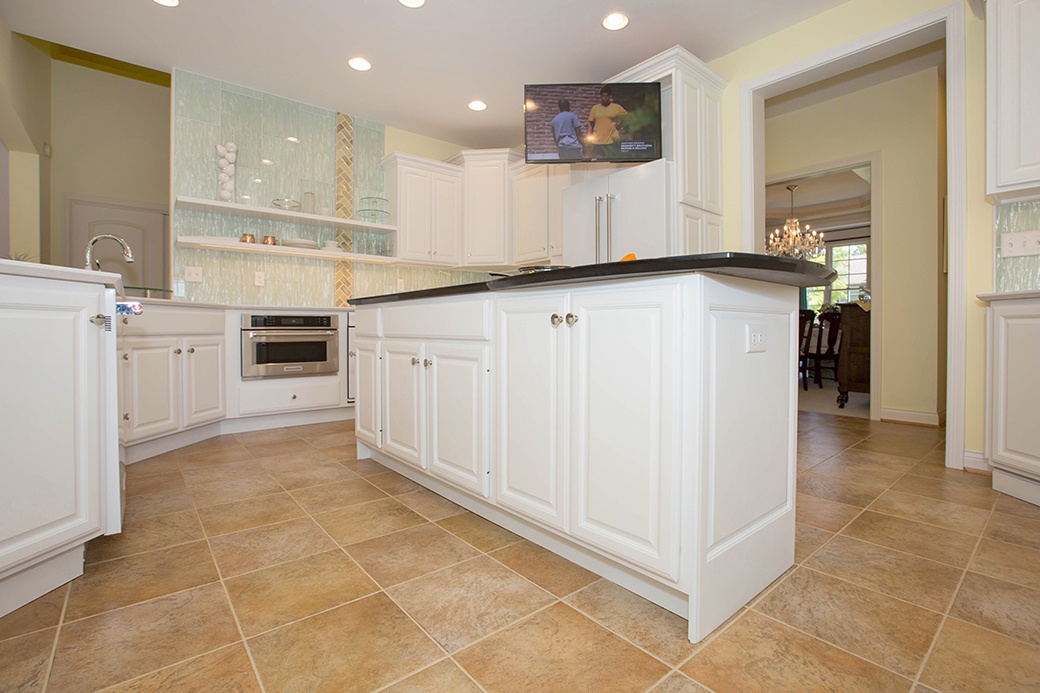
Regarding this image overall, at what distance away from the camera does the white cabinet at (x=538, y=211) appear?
4555 millimetres

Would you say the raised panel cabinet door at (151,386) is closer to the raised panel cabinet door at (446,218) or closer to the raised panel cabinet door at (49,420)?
the raised panel cabinet door at (49,420)

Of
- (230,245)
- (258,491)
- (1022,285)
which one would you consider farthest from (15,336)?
(1022,285)

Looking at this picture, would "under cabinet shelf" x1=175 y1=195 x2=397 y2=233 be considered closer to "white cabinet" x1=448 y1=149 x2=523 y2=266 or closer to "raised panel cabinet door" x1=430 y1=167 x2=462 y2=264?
"raised panel cabinet door" x1=430 y1=167 x2=462 y2=264

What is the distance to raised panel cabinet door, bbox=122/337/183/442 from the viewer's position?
271cm

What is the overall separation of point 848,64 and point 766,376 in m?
2.93

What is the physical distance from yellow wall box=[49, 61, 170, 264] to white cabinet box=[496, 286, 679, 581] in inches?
193

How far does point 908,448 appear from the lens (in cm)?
308

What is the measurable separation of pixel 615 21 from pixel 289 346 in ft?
10.5

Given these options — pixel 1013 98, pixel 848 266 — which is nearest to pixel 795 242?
pixel 848 266

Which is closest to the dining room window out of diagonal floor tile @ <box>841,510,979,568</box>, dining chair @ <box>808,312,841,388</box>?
dining chair @ <box>808,312,841,388</box>

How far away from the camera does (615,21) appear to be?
10.5 feet

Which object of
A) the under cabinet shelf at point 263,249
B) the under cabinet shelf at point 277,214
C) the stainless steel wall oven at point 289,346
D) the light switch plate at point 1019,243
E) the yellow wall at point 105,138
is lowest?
the stainless steel wall oven at point 289,346

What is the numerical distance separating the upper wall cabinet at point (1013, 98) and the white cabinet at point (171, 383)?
4.32m

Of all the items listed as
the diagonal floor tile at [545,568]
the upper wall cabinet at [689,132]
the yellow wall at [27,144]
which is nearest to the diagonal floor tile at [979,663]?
the diagonal floor tile at [545,568]
